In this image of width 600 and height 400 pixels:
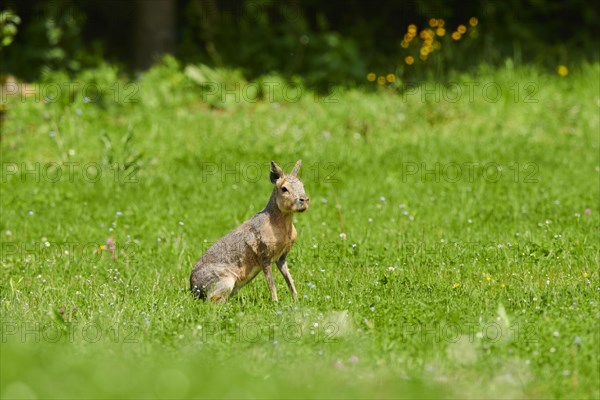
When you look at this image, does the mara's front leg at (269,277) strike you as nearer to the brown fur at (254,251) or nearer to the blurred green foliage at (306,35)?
the brown fur at (254,251)

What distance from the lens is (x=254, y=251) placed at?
7730 mm

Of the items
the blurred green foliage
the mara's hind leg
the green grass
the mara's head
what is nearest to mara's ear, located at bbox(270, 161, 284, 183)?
the mara's head

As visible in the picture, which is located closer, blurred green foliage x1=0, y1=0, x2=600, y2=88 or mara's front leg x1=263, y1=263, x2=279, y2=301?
mara's front leg x1=263, y1=263, x2=279, y2=301

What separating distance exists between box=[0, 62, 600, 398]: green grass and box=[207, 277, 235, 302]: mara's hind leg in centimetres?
12

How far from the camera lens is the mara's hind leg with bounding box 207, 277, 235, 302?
7586 mm

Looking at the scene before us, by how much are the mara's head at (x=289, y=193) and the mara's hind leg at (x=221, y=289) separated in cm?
70

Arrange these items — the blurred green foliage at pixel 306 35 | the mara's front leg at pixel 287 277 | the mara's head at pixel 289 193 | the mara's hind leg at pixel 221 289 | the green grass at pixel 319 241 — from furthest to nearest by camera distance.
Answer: the blurred green foliage at pixel 306 35 → the mara's front leg at pixel 287 277 → the mara's hind leg at pixel 221 289 → the mara's head at pixel 289 193 → the green grass at pixel 319 241

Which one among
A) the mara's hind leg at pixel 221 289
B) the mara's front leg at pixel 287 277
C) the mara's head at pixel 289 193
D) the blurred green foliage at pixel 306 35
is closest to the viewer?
the mara's head at pixel 289 193

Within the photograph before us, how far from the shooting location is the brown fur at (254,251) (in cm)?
761

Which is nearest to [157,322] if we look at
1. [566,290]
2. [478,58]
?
[566,290]

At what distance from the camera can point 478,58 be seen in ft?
55.1

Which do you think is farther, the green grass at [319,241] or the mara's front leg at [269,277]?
the mara's front leg at [269,277]

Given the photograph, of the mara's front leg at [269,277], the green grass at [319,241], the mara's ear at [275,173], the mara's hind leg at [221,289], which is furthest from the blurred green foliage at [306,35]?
the mara's hind leg at [221,289]

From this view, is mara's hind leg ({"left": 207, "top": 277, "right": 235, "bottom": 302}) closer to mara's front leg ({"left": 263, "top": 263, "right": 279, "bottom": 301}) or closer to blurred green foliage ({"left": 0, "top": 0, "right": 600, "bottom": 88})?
mara's front leg ({"left": 263, "top": 263, "right": 279, "bottom": 301})
